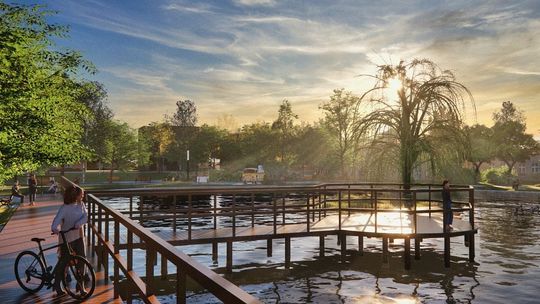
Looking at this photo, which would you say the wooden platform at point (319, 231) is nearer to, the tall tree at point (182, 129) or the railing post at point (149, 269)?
the railing post at point (149, 269)

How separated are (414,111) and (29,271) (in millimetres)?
26270

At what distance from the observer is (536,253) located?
1992cm

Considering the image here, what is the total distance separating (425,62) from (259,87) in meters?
18.3

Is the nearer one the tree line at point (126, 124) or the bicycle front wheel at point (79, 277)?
the bicycle front wheel at point (79, 277)

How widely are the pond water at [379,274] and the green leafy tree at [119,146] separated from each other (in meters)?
53.7

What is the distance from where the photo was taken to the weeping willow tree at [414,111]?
98.8 ft

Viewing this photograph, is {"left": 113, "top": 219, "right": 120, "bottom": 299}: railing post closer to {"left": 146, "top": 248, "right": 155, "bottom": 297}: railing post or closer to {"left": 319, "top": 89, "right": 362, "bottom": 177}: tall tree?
{"left": 146, "top": 248, "right": 155, "bottom": 297}: railing post

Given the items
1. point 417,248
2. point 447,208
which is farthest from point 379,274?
point 447,208

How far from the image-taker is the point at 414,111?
102 feet

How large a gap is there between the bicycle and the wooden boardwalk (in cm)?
14

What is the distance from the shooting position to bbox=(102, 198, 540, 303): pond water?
1356 centimetres

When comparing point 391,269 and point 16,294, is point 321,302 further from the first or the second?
point 16,294

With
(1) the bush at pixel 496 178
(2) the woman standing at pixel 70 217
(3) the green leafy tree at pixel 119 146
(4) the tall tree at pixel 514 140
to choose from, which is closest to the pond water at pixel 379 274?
(2) the woman standing at pixel 70 217

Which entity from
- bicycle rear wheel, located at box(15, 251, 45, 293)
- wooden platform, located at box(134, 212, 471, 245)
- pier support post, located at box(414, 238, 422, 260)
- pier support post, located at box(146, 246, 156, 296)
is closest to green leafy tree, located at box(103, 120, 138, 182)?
wooden platform, located at box(134, 212, 471, 245)
